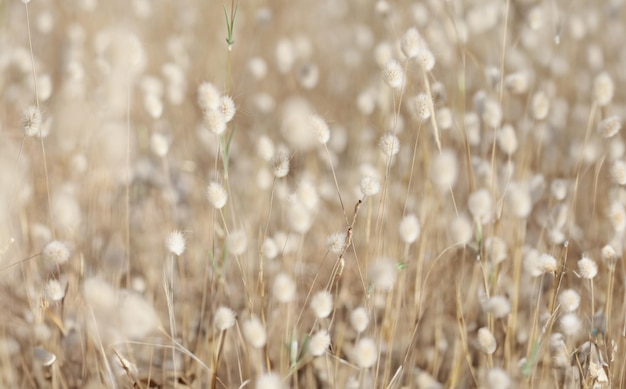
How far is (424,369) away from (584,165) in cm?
78

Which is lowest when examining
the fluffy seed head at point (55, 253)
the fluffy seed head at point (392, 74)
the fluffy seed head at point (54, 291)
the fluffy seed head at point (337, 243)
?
the fluffy seed head at point (54, 291)

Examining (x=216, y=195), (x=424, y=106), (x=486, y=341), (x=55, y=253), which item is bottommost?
(x=486, y=341)

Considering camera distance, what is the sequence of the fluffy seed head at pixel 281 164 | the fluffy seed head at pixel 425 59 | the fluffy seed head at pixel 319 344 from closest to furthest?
the fluffy seed head at pixel 319 344, the fluffy seed head at pixel 281 164, the fluffy seed head at pixel 425 59

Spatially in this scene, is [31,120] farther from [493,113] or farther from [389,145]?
[493,113]

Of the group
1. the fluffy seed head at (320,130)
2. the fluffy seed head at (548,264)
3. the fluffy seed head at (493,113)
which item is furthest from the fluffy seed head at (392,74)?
the fluffy seed head at (548,264)

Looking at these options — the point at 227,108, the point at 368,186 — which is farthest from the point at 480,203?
the point at 227,108

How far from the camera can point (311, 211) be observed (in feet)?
4.47

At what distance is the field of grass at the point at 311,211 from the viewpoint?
1047mm

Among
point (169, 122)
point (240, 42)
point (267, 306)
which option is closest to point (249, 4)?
point (240, 42)

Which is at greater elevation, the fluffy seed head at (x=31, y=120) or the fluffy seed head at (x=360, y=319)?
the fluffy seed head at (x=31, y=120)

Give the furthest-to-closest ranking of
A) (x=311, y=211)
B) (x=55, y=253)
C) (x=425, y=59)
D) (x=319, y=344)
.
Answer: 1. (x=311, y=211)
2. (x=425, y=59)
3. (x=55, y=253)
4. (x=319, y=344)

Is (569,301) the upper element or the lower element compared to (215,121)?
lower

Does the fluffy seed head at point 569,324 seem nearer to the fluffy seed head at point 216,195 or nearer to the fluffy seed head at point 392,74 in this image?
the fluffy seed head at point 392,74

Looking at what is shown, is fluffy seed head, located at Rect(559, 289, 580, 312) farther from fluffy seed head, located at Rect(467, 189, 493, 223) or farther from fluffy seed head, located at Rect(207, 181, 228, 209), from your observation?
fluffy seed head, located at Rect(207, 181, 228, 209)
